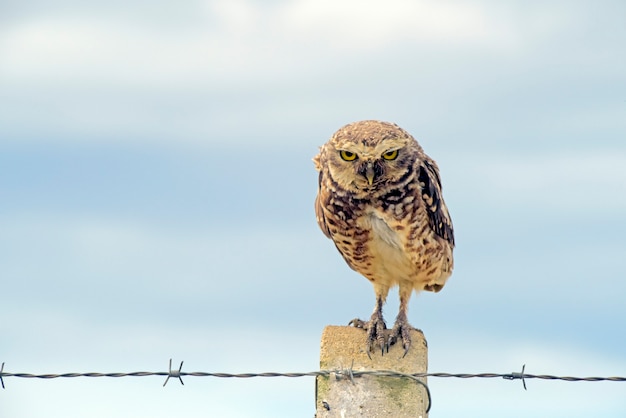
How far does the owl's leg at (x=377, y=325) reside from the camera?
19.9ft

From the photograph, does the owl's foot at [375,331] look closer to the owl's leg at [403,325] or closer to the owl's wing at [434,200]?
the owl's leg at [403,325]

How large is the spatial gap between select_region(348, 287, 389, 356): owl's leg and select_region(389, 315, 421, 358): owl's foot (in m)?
0.06

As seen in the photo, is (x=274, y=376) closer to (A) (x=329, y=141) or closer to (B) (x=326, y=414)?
(B) (x=326, y=414)

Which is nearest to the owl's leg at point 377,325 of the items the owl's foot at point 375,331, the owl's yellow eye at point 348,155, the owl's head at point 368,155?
the owl's foot at point 375,331

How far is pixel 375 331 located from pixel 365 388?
1.13m

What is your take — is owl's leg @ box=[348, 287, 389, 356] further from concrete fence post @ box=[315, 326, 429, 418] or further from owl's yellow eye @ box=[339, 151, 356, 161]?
owl's yellow eye @ box=[339, 151, 356, 161]

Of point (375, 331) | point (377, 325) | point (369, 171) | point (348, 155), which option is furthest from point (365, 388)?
point (348, 155)

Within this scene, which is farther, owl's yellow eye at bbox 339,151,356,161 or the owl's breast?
the owl's breast

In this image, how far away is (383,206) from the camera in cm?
741

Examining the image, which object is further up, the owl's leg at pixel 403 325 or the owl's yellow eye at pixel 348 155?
the owl's yellow eye at pixel 348 155

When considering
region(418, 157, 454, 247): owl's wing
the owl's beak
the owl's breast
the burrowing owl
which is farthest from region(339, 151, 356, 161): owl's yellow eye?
region(418, 157, 454, 247): owl's wing

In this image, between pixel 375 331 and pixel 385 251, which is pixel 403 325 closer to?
pixel 375 331

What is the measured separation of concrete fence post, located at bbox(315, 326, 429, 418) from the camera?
5434 mm

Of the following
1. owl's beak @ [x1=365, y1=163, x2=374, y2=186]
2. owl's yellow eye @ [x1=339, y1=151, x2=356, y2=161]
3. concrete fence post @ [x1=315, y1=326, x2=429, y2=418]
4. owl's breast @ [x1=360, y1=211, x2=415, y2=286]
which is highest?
owl's yellow eye @ [x1=339, y1=151, x2=356, y2=161]
